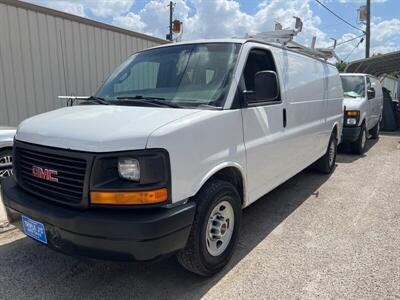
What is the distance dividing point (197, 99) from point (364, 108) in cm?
689

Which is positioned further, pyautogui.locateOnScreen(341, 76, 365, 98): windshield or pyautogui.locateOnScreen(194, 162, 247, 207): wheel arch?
pyautogui.locateOnScreen(341, 76, 365, 98): windshield

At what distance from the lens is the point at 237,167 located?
3375 millimetres

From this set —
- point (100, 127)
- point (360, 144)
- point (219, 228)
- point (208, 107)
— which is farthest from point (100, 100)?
point (360, 144)

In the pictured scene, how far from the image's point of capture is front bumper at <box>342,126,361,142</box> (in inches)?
332

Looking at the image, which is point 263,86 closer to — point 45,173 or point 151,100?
point 151,100

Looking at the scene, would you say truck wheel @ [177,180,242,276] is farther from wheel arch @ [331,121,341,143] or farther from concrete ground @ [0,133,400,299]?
wheel arch @ [331,121,341,143]

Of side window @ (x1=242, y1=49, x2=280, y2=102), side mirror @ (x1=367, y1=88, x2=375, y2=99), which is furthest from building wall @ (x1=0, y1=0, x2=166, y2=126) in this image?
side mirror @ (x1=367, y1=88, x2=375, y2=99)

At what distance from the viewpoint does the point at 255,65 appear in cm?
384

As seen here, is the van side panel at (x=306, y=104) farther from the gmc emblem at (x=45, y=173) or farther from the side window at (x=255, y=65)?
the gmc emblem at (x=45, y=173)

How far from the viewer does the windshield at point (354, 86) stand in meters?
9.37

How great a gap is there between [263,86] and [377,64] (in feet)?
49.6

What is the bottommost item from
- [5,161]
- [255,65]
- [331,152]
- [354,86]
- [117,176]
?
[331,152]

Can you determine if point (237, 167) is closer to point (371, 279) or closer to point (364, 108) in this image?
point (371, 279)

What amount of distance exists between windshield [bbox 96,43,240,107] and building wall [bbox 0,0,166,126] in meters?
4.11
